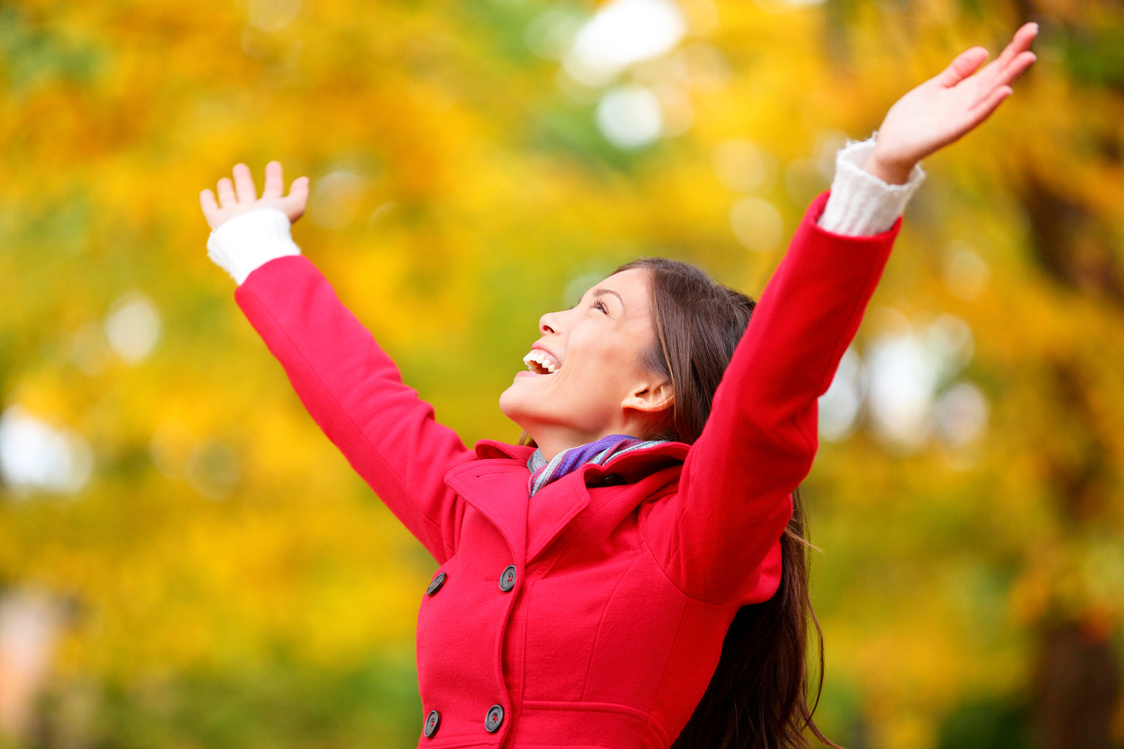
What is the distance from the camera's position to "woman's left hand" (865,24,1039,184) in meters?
1.16

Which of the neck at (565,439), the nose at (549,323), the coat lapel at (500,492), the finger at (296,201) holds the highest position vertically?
the finger at (296,201)

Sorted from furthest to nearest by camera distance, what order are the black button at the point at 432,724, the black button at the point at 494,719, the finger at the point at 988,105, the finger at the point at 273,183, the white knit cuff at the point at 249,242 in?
the finger at the point at 273,183, the white knit cuff at the point at 249,242, the black button at the point at 432,724, the black button at the point at 494,719, the finger at the point at 988,105

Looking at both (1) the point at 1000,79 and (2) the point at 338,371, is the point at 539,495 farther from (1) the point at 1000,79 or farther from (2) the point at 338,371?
(1) the point at 1000,79

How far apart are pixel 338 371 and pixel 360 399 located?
0.24 ft

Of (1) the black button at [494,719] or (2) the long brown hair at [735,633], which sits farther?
(2) the long brown hair at [735,633]

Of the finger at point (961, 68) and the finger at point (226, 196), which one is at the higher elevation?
the finger at point (226, 196)

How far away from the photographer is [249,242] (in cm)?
206

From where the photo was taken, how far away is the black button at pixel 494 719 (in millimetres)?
1454

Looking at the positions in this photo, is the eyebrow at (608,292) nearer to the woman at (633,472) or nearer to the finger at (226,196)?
the woman at (633,472)

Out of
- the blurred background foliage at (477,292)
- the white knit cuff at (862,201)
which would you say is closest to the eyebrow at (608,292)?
the white knit cuff at (862,201)

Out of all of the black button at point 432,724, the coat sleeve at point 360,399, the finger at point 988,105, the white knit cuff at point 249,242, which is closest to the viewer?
the finger at point 988,105

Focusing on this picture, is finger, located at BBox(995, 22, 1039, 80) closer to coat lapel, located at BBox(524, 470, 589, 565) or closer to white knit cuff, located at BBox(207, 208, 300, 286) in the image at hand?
coat lapel, located at BBox(524, 470, 589, 565)

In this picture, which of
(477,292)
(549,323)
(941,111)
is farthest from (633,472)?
(477,292)

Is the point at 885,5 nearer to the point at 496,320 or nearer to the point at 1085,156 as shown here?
the point at 1085,156
